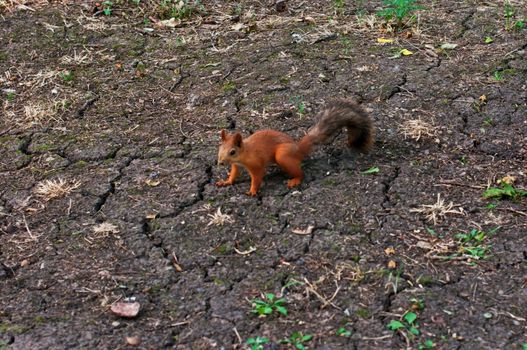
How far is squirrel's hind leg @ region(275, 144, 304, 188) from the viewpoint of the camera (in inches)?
145

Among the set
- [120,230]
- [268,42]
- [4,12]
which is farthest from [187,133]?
[4,12]

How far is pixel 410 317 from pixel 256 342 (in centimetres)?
64

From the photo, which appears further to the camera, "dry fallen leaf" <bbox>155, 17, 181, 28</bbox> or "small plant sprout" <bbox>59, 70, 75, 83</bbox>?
"dry fallen leaf" <bbox>155, 17, 181, 28</bbox>

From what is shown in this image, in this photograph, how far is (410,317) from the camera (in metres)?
2.87

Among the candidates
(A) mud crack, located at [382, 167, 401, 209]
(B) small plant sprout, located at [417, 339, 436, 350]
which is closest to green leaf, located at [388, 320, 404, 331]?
(B) small plant sprout, located at [417, 339, 436, 350]

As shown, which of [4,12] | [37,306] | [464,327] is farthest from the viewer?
[4,12]

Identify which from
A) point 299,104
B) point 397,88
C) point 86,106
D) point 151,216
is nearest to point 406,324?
point 151,216

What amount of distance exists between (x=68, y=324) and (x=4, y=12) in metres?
3.86

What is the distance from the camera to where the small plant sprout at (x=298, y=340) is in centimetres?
277

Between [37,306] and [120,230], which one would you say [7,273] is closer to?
[37,306]

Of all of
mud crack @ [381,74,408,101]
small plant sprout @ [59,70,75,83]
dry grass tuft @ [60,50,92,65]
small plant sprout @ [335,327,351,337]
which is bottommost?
small plant sprout @ [335,327,351,337]

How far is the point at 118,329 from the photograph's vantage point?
2.89m

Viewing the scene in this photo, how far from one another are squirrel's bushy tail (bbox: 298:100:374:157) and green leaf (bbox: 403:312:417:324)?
1.20 meters

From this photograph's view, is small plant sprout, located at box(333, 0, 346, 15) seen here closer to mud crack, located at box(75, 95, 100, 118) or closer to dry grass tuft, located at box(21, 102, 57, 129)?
mud crack, located at box(75, 95, 100, 118)
